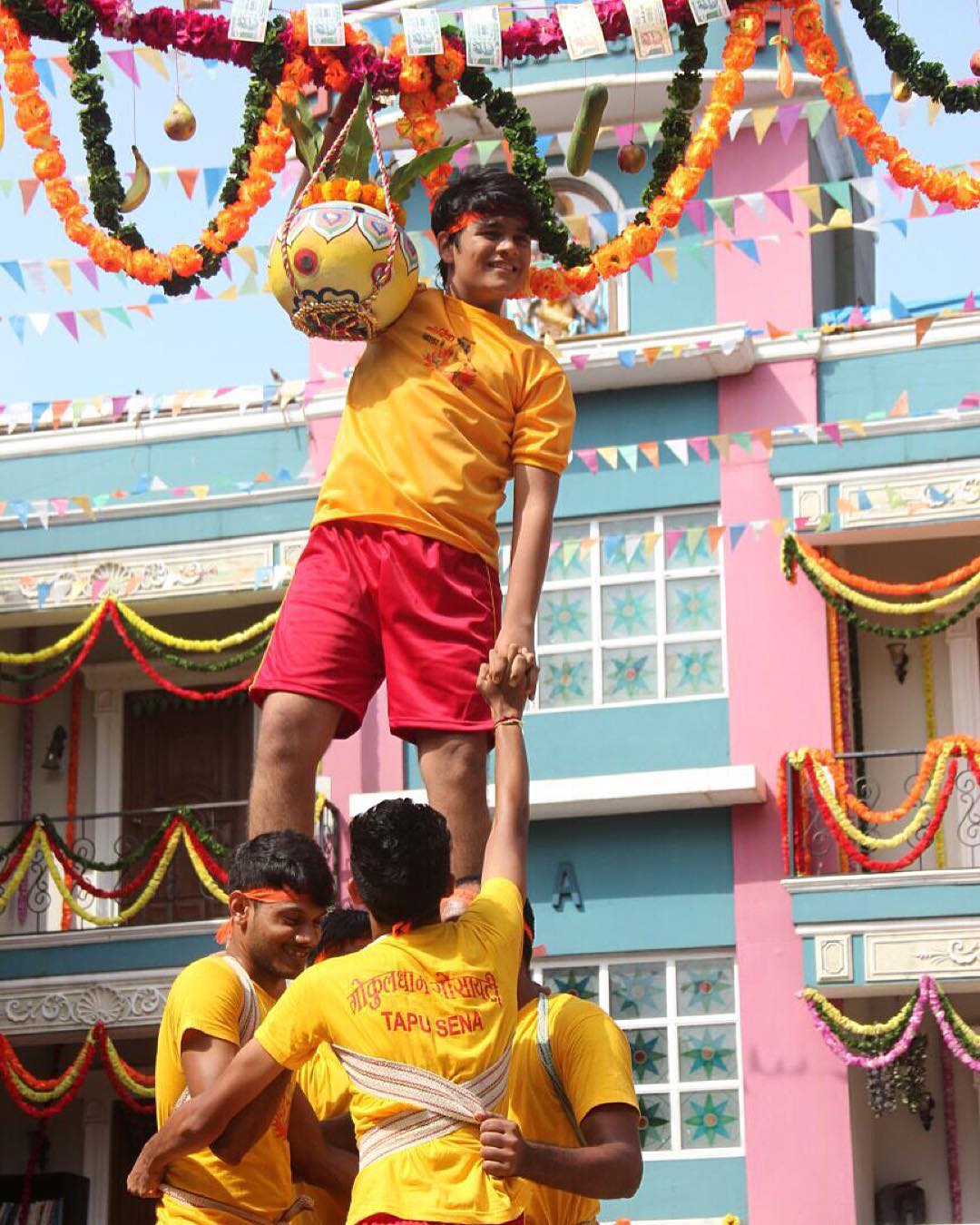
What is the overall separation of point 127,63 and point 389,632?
384 cm

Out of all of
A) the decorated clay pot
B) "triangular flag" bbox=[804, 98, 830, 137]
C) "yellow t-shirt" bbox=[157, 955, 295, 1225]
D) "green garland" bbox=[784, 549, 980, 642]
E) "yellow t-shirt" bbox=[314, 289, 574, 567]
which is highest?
"triangular flag" bbox=[804, 98, 830, 137]

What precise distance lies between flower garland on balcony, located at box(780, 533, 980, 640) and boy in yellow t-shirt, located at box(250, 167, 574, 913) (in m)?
9.46

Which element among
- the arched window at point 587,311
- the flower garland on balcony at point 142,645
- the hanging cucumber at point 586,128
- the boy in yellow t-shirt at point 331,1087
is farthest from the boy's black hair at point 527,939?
the arched window at point 587,311

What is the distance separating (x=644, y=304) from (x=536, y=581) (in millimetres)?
11569

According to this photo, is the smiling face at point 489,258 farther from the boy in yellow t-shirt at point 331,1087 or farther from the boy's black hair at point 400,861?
the boy's black hair at point 400,861

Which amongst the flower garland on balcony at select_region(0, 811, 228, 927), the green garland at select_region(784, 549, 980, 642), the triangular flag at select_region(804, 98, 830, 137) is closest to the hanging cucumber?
the triangular flag at select_region(804, 98, 830, 137)

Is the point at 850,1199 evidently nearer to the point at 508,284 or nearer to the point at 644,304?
the point at 644,304

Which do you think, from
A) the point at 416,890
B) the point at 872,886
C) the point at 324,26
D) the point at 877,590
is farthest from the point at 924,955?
the point at 416,890

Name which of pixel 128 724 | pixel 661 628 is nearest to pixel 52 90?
pixel 661 628

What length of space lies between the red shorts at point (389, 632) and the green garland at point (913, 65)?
9.36 ft

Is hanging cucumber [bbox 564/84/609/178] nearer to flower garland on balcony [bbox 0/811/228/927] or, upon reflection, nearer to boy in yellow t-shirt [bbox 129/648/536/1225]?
boy in yellow t-shirt [bbox 129/648/536/1225]

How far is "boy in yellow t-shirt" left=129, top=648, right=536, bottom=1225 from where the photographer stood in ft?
14.9

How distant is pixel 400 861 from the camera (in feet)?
15.3

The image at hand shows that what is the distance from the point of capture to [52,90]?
8234 millimetres
